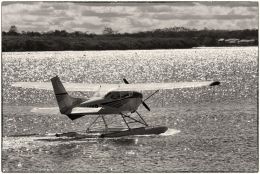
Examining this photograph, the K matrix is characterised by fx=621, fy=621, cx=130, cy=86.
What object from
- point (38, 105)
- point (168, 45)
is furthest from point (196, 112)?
point (168, 45)

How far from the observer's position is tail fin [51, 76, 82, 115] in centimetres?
2612

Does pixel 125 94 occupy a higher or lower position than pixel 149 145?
higher

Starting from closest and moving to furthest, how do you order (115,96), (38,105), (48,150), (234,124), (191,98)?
(48,150) < (115,96) < (234,124) < (38,105) < (191,98)

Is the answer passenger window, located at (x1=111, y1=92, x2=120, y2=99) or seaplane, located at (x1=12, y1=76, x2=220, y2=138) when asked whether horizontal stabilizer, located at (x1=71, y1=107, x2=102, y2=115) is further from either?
passenger window, located at (x1=111, y1=92, x2=120, y2=99)

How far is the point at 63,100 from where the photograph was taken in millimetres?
26250

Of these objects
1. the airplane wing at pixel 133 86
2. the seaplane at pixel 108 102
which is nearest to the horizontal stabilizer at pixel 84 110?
the seaplane at pixel 108 102

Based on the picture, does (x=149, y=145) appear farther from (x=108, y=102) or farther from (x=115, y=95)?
(x=115, y=95)

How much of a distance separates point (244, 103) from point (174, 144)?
14.1 m

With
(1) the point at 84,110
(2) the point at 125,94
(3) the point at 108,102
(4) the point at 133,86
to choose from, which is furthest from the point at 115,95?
(1) the point at 84,110

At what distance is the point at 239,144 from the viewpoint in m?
26.5

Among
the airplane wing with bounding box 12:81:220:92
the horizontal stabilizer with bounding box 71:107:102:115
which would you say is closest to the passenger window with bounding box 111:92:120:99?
the airplane wing with bounding box 12:81:220:92

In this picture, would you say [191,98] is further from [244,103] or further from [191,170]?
[191,170]

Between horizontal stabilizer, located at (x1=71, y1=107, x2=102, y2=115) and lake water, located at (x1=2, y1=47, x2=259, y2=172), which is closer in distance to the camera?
lake water, located at (x1=2, y1=47, x2=259, y2=172)

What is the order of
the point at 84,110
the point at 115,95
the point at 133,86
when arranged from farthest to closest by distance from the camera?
the point at 133,86 < the point at 115,95 < the point at 84,110
